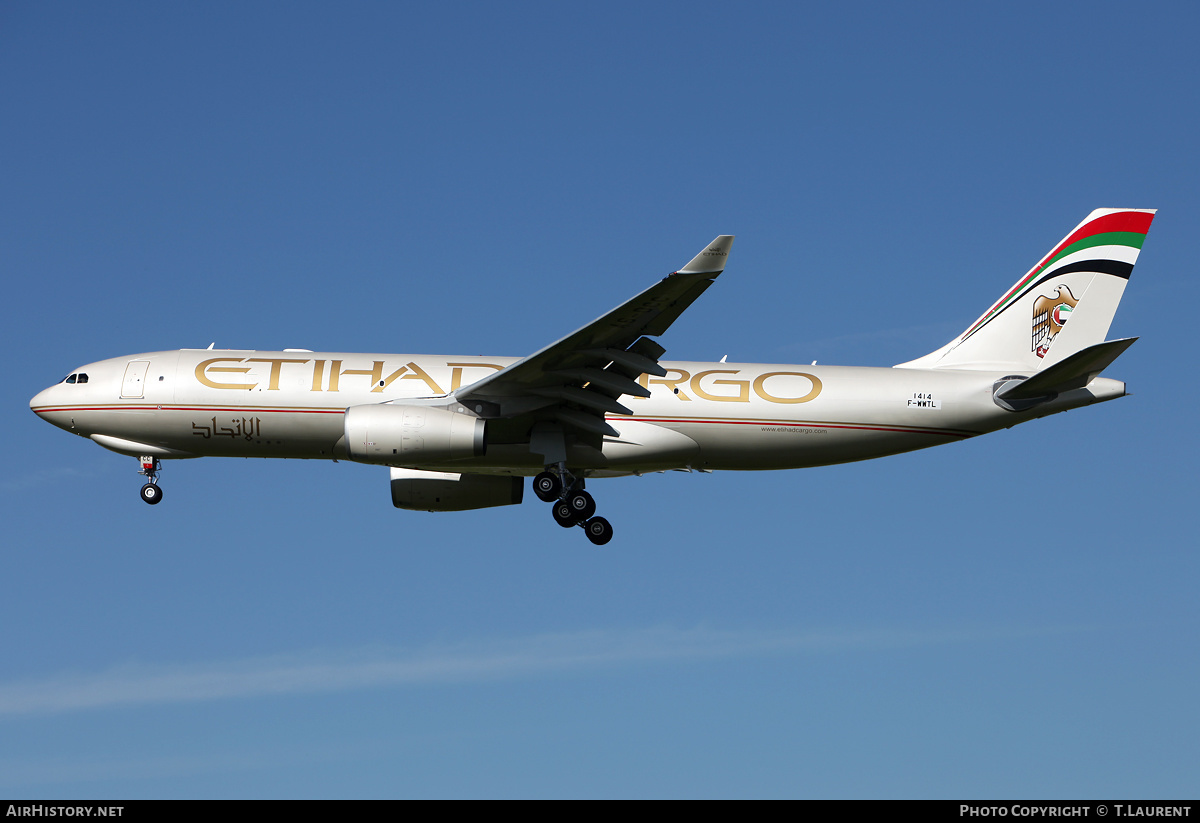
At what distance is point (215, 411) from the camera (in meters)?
29.9

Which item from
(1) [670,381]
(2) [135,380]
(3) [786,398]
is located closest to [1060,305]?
(3) [786,398]

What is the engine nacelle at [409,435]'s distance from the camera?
27.6m

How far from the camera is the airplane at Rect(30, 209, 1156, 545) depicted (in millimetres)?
28062

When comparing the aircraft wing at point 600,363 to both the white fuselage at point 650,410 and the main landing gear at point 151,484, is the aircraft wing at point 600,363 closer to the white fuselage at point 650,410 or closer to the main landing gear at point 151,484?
the white fuselage at point 650,410

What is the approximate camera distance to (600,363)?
27.5 m

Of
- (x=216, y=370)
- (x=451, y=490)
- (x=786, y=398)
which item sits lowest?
(x=451, y=490)

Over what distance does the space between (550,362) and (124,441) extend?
11.5m

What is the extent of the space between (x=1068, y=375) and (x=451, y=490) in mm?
14908

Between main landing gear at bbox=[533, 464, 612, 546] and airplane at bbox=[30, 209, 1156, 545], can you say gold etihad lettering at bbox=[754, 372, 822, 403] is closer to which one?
airplane at bbox=[30, 209, 1156, 545]

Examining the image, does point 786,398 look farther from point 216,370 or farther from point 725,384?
point 216,370

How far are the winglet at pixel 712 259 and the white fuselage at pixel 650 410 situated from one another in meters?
6.79
